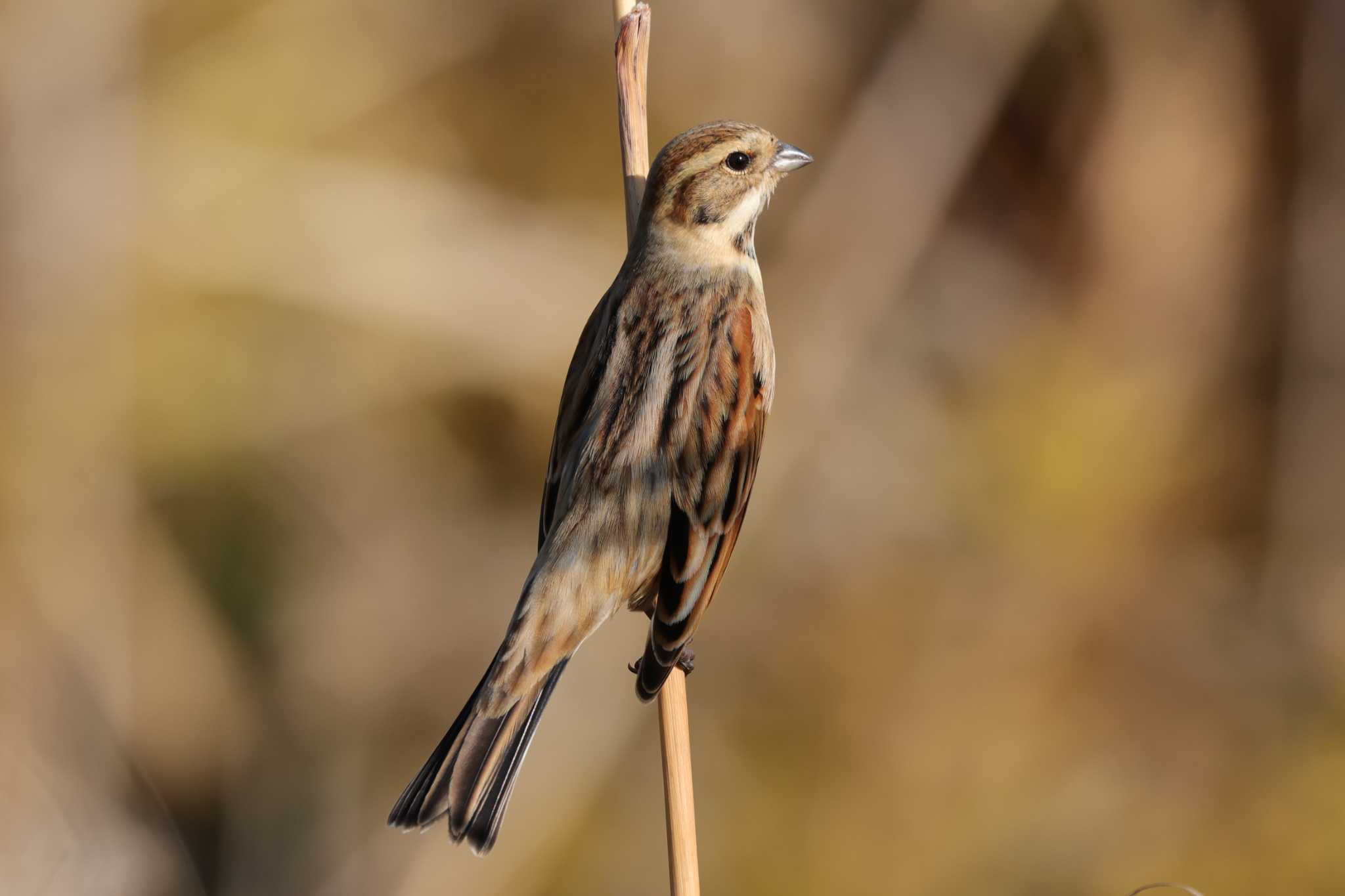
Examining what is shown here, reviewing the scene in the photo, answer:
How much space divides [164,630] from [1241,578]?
354 centimetres

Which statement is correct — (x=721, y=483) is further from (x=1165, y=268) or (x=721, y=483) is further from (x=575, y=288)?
(x=1165, y=268)

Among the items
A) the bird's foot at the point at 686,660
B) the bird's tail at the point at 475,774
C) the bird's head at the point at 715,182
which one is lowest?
the bird's tail at the point at 475,774

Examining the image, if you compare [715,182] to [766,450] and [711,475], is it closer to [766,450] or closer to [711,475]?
[711,475]

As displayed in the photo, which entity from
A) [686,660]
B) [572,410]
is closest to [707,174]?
[572,410]

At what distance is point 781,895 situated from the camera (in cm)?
391

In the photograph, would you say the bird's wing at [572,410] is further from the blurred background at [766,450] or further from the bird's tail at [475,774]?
the blurred background at [766,450]

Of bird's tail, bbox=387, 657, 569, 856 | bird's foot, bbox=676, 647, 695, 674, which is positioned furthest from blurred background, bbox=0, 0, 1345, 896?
bird's tail, bbox=387, 657, 569, 856

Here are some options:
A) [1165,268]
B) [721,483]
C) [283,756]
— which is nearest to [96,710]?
[283,756]

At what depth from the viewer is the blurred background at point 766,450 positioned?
372 cm

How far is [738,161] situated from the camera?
2797mm

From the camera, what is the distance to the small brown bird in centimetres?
240

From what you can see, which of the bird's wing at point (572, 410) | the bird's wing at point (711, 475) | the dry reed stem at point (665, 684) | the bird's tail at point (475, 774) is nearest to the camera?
the dry reed stem at point (665, 684)

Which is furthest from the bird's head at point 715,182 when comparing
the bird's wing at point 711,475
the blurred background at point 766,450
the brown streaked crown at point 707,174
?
the blurred background at point 766,450

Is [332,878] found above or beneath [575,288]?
beneath
